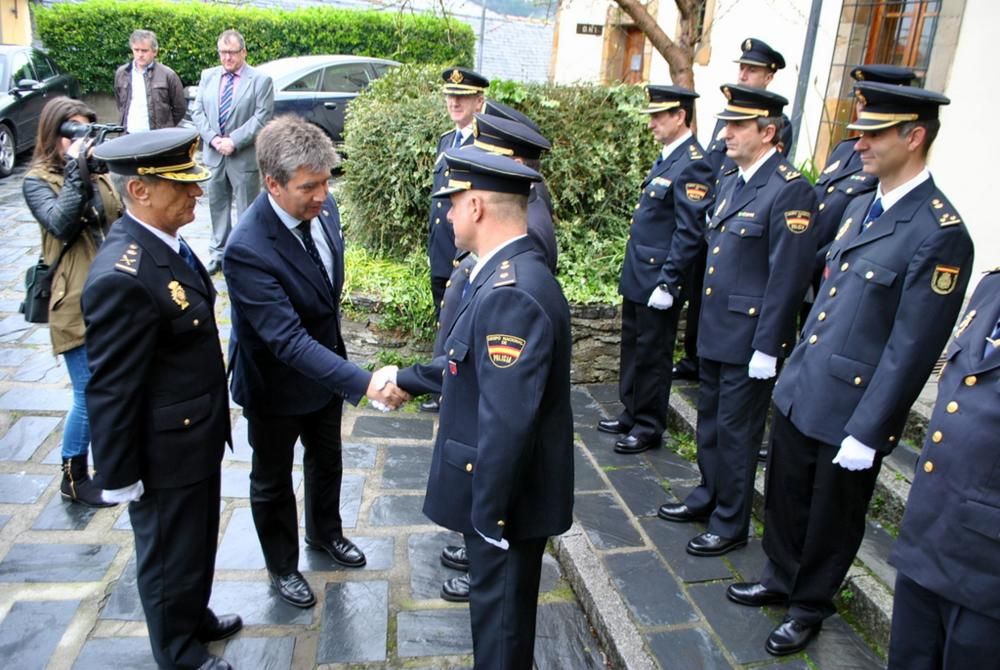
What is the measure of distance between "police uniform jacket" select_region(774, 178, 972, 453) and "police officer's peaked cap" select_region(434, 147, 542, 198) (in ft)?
4.71

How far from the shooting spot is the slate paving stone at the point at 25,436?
438 centimetres

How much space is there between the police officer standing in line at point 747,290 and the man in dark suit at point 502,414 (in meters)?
1.52

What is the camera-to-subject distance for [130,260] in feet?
8.25

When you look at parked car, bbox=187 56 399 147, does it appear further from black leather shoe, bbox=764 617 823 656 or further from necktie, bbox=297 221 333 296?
black leather shoe, bbox=764 617 823 656

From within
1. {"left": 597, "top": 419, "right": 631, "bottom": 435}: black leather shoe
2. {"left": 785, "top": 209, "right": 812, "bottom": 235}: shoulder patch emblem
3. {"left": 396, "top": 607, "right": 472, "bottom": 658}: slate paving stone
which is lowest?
{"left": 396, "top": 607, "right": 472, "bottom": 658}: slate paving stone

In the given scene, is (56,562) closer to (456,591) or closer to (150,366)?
(150,366)

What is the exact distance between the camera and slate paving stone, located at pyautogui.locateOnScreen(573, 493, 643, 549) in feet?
12.7

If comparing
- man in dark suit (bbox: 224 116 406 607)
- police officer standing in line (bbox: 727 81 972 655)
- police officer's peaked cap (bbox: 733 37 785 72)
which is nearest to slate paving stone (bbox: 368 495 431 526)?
man in dark suit (bbox: 224 116 406 607)

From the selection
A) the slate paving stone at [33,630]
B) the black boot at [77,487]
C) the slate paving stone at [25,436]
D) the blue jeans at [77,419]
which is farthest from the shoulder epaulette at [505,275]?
the slate paving stone at [25,436]

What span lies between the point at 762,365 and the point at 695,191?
1.40 m

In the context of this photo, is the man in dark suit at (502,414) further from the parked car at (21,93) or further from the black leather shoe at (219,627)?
the parked car at (21,93)

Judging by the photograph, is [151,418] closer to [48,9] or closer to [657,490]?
[657,490]

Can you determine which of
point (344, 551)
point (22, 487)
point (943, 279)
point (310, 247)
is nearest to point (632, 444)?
point (344, 551)

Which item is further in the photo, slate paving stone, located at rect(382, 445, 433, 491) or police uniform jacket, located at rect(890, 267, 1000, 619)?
slate paving stone, located at rect(382, 445, 433, 491)
